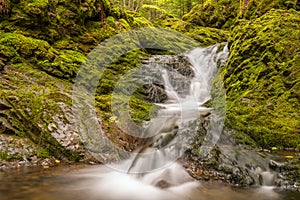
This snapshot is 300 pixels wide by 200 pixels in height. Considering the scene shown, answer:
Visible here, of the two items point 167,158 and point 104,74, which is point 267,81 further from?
point 104,74

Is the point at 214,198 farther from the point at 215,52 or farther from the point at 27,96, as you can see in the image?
the point at 215,52

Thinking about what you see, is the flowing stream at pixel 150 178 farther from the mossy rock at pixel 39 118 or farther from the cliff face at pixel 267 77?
the cliff face at pixel 267 77

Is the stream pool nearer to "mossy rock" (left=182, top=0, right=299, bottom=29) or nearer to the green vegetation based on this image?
the green vegetation

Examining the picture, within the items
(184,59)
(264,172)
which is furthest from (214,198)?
(184,59)

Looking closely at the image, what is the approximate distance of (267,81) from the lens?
664 centimetres

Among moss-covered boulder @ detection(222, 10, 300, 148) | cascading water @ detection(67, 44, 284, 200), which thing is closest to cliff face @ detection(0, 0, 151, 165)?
cascading water @ detection(67, 44, 284, 200)

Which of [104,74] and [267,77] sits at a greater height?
[104,74]

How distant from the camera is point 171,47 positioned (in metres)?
12.4

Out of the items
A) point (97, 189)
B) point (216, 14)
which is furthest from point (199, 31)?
point (97, 189)

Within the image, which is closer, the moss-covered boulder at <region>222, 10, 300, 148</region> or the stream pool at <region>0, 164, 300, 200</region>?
the stream pool at <region>0, 164, 300, 200</region>

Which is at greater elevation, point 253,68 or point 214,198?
point 253,68

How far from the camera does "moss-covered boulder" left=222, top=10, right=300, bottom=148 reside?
5637mm

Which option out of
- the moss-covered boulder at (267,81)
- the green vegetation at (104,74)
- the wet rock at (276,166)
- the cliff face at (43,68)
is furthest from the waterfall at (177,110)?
the cliff face at (43,68)

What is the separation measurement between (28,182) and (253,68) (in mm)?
6122
